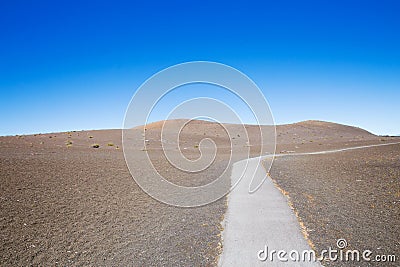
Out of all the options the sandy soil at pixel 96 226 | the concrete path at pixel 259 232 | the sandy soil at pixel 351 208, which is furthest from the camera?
the sandy soil at pixel 351 208

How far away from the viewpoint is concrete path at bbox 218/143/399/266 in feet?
21.4

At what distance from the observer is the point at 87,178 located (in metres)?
17.3

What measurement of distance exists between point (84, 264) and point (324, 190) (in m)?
12.3

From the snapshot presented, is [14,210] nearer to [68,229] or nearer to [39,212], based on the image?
[39,212]

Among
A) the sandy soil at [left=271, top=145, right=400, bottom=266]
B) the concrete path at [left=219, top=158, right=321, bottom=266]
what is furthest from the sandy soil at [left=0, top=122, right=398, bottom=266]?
the sandy soil at [left=271, top=145, right=400, bottom=266]

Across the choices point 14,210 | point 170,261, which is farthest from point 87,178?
point 170,261

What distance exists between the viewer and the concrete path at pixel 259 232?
653 centimetres

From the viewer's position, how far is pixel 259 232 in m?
8.19

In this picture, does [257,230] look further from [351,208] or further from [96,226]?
[96,226]

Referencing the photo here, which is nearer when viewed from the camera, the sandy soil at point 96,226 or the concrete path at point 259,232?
the concrete path at point 259,232

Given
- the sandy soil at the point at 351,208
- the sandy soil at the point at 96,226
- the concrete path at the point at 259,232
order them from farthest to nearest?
the sandy soil at the point at 351,208 → the sandy soil at the point at 96,226 → the concrete path at the point at 259,232

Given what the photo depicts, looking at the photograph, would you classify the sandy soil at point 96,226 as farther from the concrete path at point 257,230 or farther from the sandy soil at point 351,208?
the sandy soil at point 351,208

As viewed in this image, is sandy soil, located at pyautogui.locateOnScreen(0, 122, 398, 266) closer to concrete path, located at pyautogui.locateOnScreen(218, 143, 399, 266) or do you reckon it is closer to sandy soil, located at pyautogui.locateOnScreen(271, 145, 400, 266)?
concrete path, located at pyautogui.locateOnScreen(218, 143, 399, 266)

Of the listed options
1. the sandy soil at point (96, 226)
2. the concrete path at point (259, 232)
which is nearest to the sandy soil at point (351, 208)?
the concrete path at point (259, 232)
